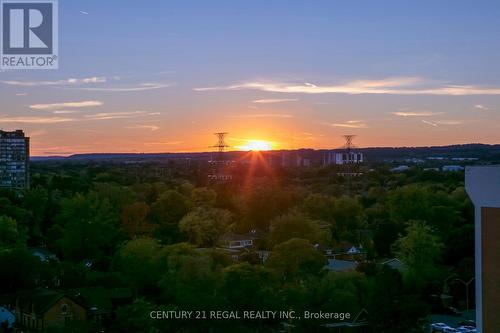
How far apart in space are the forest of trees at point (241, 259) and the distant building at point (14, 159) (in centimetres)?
2227

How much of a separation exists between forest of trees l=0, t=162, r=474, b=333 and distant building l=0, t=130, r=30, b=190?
22.3m

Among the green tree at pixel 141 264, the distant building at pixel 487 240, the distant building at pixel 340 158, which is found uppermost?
the distant building at pixel 340 158

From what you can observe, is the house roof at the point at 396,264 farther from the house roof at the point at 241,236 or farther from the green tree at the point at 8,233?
the green tree at the point at 8,233

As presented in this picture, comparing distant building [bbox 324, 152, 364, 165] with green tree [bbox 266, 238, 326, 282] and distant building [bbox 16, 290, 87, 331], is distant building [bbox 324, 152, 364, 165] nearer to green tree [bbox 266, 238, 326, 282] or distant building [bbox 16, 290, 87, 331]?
green tree [bbox 266, 238, 326, 282]

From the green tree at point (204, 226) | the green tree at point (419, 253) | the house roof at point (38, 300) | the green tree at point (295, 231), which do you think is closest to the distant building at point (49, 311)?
the house roof at point (38, 300)

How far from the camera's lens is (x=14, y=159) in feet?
180

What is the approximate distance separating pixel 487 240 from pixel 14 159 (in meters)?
54.9

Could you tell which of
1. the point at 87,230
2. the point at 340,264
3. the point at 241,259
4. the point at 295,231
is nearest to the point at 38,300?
the point at 241,259

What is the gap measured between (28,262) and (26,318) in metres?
2.36

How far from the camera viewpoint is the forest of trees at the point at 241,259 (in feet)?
36.2

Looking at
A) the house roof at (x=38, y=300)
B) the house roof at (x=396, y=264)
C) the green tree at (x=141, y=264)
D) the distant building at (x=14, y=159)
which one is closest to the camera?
the house roof at (x=38, y=300)

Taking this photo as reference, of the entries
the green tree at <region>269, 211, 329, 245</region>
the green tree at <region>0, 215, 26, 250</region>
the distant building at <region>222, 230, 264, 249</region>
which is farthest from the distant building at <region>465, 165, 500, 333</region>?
the distant building at <region>222, 230, 264, 249</region>

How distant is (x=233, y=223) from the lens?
26.1 metres

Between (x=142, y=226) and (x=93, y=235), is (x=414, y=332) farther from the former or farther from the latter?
(x=142, y=226)
